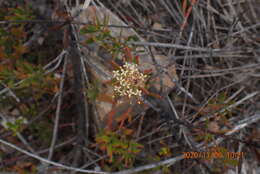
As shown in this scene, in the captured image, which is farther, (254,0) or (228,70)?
(254,0)

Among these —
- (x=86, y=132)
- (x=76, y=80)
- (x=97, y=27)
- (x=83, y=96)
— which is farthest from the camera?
(x=86, y=132)

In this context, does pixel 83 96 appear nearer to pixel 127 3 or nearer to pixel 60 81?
pixel 60 81

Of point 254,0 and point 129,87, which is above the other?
point 254,0

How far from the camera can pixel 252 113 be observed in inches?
107

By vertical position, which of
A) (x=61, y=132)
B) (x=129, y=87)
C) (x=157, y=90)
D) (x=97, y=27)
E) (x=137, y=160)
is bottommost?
(x=137, y=160)

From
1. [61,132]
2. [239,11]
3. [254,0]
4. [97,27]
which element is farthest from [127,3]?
[61,132]

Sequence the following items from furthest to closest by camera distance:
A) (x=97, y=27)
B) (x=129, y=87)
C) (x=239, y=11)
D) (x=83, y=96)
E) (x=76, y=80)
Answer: (x=239, y=11)
(x=83, y=96)
(x=76, y=80)
(x=97, y=27)
(x=129, y=87)

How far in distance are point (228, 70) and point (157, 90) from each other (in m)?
0.84
